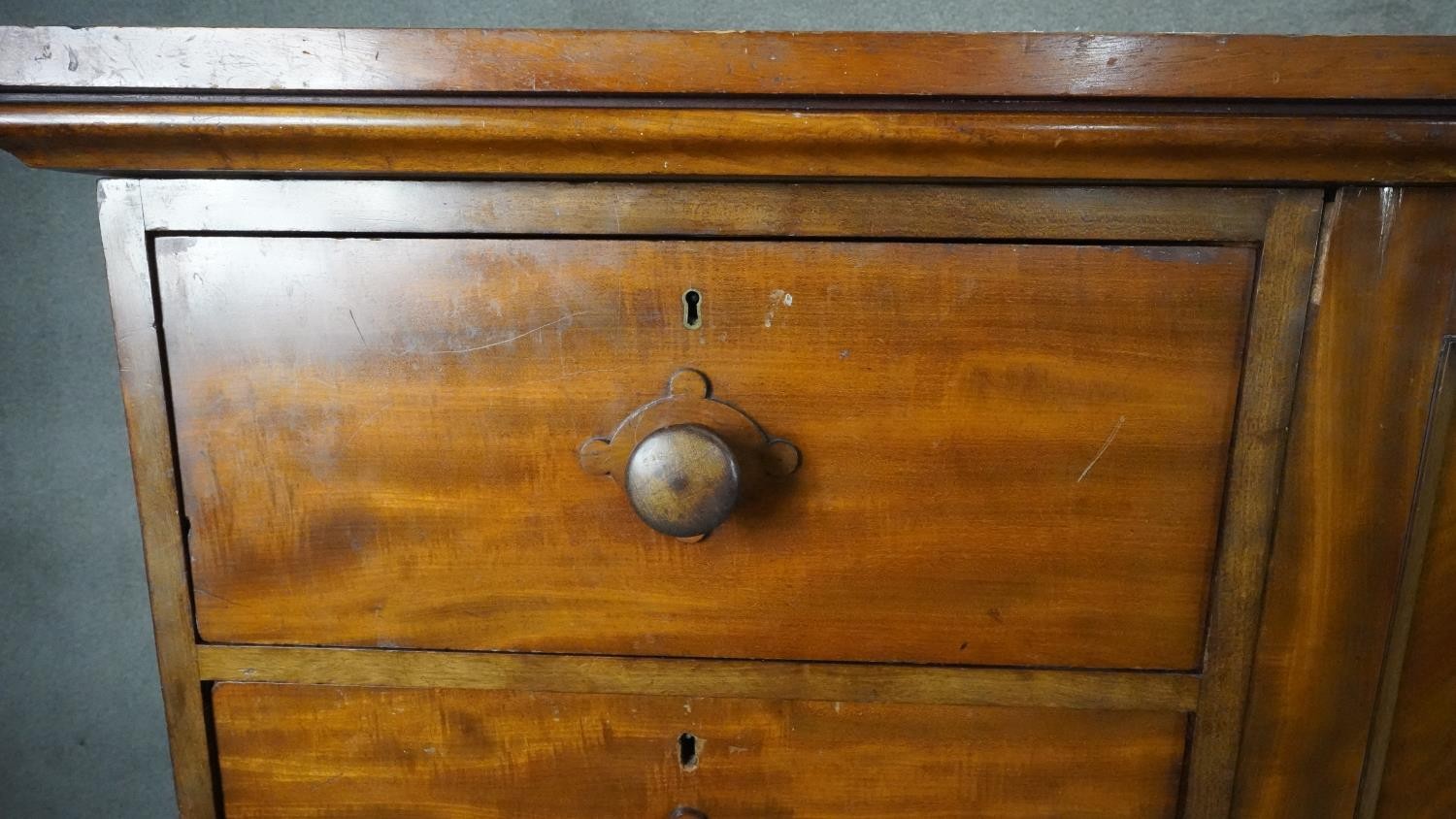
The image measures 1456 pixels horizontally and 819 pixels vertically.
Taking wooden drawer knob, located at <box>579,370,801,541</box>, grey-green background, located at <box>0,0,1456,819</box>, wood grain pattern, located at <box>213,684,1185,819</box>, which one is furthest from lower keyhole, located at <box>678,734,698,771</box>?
grey-green background, located at <box>0,0,1456,819</box>

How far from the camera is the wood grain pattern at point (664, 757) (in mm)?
425

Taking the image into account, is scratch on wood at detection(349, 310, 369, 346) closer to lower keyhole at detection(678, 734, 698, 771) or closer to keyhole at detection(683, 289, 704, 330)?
keyhole at detection(683, 289, 704, 330)

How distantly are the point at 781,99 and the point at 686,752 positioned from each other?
32cm

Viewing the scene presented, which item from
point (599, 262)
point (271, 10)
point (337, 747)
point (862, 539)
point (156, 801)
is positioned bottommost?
point (156, 801)

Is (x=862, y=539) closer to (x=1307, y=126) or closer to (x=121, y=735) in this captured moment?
(x=1307, y=126)

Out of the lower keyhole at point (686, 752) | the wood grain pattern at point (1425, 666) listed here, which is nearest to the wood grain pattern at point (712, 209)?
the wood grain pattern at point (1425, 666)

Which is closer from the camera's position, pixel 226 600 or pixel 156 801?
pixel 226 600

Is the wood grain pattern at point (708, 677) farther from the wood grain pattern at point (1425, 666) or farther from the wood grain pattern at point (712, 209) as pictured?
the wood grain pattern at point (712, 209)

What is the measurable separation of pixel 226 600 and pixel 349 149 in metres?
0.23

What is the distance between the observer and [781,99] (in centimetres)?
34

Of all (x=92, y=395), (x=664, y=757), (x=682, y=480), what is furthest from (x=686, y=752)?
(x=92, y=395)

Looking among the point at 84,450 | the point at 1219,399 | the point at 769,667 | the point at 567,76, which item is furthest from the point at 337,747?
the point at 84,450

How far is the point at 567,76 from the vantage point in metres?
0.34

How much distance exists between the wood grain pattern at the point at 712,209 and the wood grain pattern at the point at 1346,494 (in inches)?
2.0
